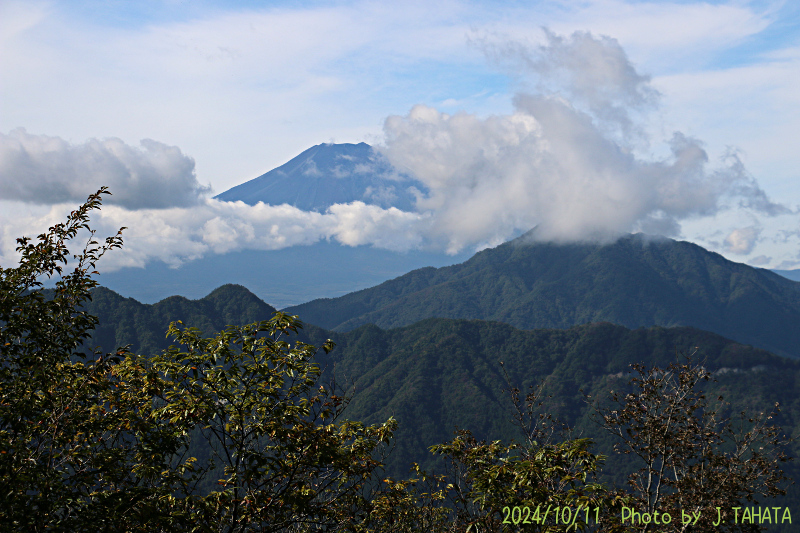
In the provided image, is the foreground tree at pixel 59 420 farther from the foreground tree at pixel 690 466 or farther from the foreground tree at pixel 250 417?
the foreground tree at pixel 690 466

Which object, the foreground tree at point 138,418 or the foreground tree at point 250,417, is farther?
the foreground tree at point 250,417

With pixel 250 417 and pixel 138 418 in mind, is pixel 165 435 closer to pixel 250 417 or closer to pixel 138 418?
pixel 138 418

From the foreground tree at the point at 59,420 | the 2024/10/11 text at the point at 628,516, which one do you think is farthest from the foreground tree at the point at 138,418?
the 2024/10/11 text at the point at 628,516

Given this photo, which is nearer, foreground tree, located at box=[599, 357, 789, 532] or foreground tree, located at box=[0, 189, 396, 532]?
foreground tree, located at box=[0, 189, 396, 532]

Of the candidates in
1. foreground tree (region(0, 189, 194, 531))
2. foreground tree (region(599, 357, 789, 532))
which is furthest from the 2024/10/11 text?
foreground tree (region(0, 189, 194, 531))

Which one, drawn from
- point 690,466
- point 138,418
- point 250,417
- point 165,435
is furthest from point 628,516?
point 138,418

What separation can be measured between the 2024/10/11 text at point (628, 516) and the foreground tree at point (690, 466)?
0.14 feet

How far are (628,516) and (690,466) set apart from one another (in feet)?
14.3

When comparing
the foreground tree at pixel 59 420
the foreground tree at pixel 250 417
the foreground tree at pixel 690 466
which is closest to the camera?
the foreground tree at pixel 59 420

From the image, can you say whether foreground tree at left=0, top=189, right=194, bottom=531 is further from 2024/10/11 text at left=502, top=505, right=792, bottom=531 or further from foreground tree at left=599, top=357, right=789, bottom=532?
foreground tree at left=599, top=357, right=789, bottom=532

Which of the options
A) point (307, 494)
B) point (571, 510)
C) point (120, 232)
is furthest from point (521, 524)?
point (120, 232)

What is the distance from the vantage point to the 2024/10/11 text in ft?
29.6

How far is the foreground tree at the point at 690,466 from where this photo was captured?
1187 cm

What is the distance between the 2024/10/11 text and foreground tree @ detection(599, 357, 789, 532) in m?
0.04
